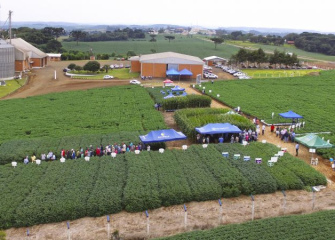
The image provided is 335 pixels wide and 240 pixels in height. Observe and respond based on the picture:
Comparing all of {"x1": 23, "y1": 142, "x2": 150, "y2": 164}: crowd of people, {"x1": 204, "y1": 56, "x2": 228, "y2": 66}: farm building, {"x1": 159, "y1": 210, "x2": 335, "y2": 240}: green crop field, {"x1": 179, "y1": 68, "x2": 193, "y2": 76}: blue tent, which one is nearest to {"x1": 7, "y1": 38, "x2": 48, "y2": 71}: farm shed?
{"x1": 179, "y1": 68, "x2": 193, "y2": 76}: blue tent

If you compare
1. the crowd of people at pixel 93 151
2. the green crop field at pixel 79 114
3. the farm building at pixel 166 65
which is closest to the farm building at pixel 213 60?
the farm building at pixel 166 65

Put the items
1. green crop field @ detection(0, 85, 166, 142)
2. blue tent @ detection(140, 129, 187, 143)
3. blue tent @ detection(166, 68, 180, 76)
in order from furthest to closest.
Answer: blue tent @ detection(166, 68, 180, 76) < green crop field @ detection(0, 85, 166, 142) < blue tent @ detection(140, 129, 187, 143)

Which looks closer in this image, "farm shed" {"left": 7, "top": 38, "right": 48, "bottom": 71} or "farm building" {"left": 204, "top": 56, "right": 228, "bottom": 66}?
"farm shed" {"left": 7, "top": 38, "right": 48, "bottom": 71}

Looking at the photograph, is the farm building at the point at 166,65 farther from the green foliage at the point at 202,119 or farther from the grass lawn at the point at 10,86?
the green foliage at the point at 202,119

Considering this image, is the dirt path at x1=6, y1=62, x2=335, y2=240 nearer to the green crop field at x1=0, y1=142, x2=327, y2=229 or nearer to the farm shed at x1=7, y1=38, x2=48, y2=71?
the green crop field at x1=0, y1=142, x2=327, y2=229

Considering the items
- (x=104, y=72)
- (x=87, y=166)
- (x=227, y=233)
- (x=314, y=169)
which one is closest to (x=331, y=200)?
(x=314, y=169)

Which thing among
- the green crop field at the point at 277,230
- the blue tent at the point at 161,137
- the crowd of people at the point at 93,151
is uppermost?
the blue tent at the point at 161,137

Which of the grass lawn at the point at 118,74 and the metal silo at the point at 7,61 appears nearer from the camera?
the metal silo at the point at 7,61
